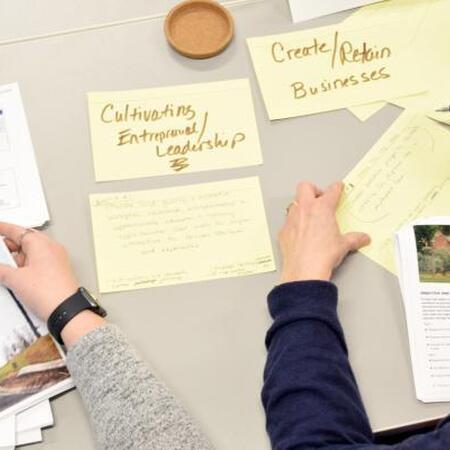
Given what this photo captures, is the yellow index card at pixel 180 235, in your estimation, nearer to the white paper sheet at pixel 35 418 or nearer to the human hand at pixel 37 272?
the human hand at pixel 37 272

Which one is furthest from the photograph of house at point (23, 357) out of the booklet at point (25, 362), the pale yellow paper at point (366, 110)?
the pale yellow paper at point (366, 110)

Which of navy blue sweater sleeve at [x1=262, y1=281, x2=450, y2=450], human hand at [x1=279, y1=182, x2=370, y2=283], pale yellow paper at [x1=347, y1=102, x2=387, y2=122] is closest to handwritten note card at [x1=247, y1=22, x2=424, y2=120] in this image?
pale yellow paper at [x1=347, y1=102, x2=387, y2=122]

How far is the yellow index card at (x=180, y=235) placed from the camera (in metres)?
0.82

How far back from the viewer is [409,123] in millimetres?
908

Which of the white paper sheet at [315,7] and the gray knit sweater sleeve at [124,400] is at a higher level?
the white paper sheet at [315,7]

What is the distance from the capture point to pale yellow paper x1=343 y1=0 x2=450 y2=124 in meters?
0.92

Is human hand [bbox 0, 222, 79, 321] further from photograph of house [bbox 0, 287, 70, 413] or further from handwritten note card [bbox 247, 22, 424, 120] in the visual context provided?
handwritten note card [bbox 247, 22, 424, 120]

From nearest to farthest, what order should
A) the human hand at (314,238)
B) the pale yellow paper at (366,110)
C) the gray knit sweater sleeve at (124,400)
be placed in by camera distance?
the gray knit sweater sleeve at (124,400)
the human hand at (314,238)
the pale yellow paper at (366,110)

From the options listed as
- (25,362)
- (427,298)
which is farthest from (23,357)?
(427,298)

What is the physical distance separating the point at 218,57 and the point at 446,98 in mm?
319

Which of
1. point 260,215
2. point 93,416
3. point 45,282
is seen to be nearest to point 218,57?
point 260,215

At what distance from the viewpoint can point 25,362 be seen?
0.75 metres

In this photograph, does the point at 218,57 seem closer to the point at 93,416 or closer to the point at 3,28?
the point at 3,28

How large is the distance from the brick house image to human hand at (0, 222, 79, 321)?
1.42ft
